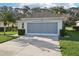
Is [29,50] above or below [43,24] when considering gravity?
below

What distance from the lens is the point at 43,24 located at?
24.9 metres

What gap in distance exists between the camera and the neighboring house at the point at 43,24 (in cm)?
2430

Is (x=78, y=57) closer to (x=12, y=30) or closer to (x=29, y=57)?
(x=29, y=57)

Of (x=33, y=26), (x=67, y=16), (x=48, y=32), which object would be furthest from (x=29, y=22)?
(x=67, y=16)

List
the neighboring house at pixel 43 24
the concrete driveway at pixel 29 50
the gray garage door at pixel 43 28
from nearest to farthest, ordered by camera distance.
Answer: the concrete driveway at pixel 29 50 < the neighboring house at pixel 43 24 < the gray garage door at pixel 43 28

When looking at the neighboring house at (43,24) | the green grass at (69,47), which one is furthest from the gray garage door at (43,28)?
the green grass at (69,47)

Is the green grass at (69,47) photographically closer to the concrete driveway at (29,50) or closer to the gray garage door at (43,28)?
the concrete driveway at (29,50)

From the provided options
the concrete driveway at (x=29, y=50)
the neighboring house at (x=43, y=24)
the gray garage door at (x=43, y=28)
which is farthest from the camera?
the gray garage door at (x=43, y=28)

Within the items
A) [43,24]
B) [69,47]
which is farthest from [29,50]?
[43,24]

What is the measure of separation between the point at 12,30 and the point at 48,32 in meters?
8.31

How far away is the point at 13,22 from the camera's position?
30031 mm

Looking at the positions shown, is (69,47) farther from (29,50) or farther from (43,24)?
A: (43,24)

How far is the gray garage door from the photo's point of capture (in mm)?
24547

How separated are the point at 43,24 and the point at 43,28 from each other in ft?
1.61
